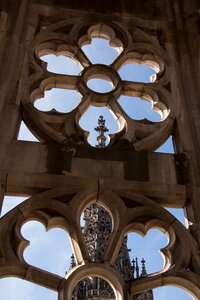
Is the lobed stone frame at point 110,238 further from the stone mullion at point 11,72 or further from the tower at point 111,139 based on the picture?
the stone mullion at point 11,72

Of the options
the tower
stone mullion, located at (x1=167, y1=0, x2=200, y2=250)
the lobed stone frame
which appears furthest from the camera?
stone mullion, located at (x1=167, y1=0, x2=200, y2=250)

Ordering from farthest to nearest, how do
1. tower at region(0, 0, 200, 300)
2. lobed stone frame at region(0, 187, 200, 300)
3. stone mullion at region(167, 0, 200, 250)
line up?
stone mullion at region(167, 0, 200, 250) < tower at region(0, 0, 200, 300) < lobed stone frame at region(0, 187, 200, 300)

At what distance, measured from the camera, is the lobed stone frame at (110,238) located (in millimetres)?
4615

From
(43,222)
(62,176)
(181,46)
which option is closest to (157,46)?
(181,46)

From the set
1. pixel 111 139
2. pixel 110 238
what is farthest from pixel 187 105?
pixel 110 238

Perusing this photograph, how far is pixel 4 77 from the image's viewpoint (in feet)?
21.6

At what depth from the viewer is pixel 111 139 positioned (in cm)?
618

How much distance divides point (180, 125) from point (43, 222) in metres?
2.04

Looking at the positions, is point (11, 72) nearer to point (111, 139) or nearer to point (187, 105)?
point (111, 139)

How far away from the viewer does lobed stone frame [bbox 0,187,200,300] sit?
4615 mm

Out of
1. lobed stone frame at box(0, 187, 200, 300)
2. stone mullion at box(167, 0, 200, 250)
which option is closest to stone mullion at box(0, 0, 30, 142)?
lobed stone frame at box(0, 187, 200, 300)

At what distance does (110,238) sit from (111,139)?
1.46m

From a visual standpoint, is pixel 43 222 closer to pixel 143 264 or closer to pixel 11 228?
pixel 11 228

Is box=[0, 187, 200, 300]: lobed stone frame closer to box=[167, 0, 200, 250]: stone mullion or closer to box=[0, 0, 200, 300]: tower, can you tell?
box=[0, 0, 200, 300]: tower
